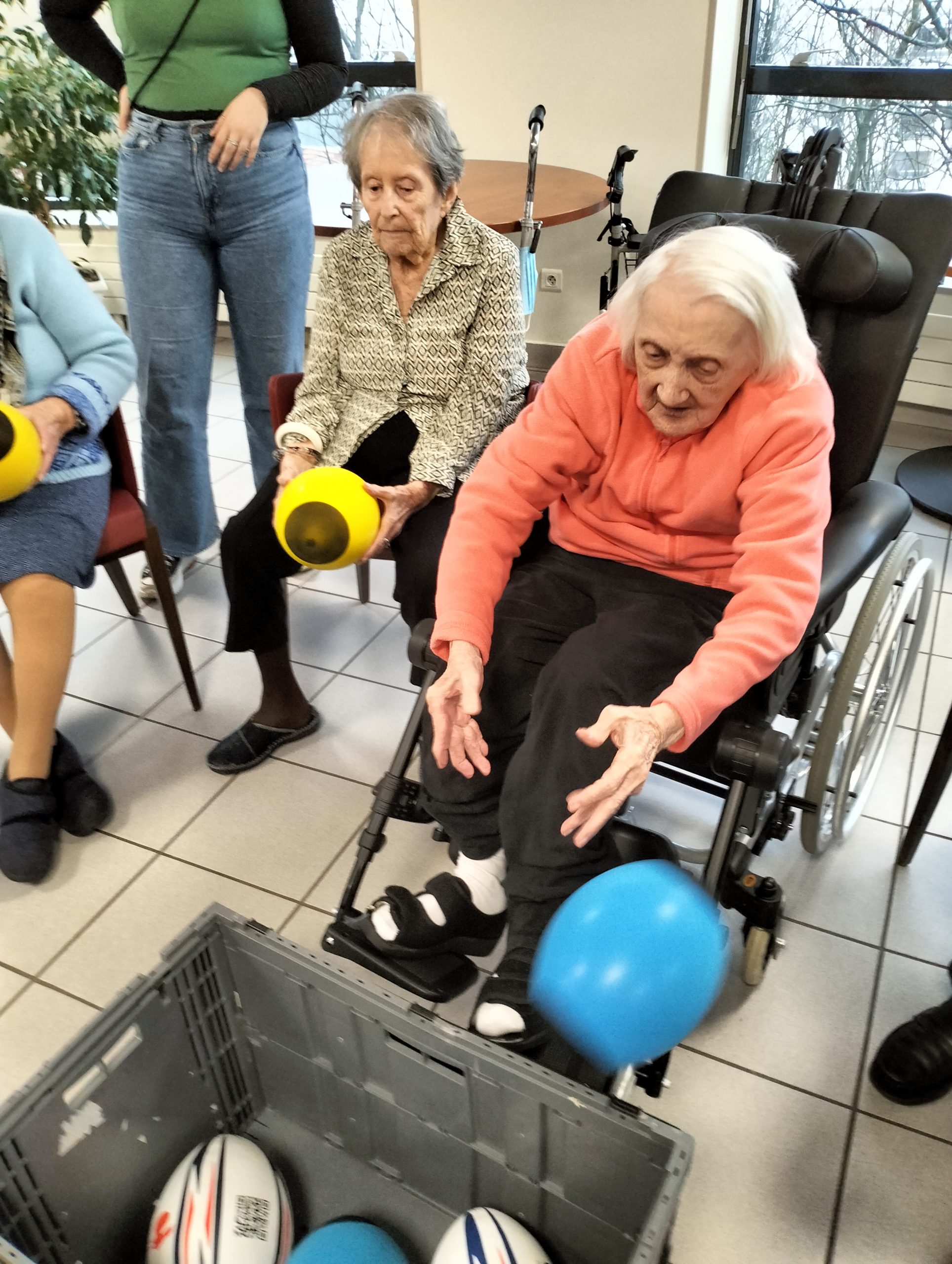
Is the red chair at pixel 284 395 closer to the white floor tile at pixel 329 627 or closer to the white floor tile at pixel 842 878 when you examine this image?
the white floor tile at pixel 329 627

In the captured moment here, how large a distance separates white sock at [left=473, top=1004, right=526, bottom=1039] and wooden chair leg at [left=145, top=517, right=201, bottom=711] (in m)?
1.18

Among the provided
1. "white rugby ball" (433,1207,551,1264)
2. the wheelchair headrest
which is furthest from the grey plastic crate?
the wheelchair headrest

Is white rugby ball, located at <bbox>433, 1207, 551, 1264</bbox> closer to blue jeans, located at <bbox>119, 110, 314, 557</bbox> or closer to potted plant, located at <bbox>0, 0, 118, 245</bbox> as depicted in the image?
blue jeans, located at <bbox>119, 110, 314, 557</bbox>

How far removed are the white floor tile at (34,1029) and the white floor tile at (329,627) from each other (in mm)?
973

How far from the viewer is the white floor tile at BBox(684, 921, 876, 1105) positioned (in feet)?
4.63

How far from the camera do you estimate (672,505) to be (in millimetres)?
1340

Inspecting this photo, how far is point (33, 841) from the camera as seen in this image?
173 cm

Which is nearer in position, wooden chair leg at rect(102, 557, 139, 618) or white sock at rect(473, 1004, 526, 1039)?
white sock at rect(473, 1004, 526, 1039)

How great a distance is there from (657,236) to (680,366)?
441 millimetres

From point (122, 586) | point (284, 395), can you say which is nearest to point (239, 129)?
point (284, 395)

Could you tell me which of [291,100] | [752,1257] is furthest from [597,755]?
[291,100]

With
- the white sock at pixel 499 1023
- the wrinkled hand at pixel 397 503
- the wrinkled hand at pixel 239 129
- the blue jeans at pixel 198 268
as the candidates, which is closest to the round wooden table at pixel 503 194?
the blue jeans at pixel 198 268

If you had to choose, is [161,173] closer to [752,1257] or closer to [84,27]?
[84,27]

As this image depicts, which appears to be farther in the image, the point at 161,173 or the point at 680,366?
the point at 161,173
